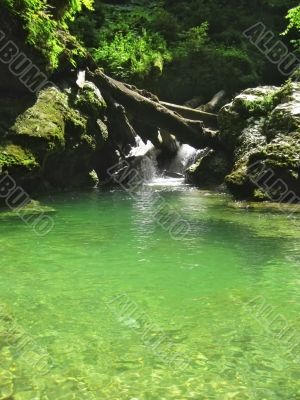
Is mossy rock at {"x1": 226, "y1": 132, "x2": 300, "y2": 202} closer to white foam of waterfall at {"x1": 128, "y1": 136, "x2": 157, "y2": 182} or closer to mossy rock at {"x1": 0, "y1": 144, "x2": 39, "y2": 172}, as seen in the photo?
mossy rock at {"x1": 0, "y1": 144, "x2": 39, "y2": 172}

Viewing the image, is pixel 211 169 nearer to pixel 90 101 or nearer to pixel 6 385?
pixel 90 101

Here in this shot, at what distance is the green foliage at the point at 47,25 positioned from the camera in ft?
42.0

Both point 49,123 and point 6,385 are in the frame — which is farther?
point 49,123

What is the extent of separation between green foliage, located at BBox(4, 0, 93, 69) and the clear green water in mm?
6046

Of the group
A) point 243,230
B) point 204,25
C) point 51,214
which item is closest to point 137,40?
point 204,25

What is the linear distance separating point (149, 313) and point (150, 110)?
43.5ft

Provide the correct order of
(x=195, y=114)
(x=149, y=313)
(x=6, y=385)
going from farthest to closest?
1. (x=195, y=114)
2. (x=149, y=313)
3. (x=6, y=385)

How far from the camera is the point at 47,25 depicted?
13516 millimetres

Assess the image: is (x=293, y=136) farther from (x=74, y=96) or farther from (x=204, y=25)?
(x=204, y=25)

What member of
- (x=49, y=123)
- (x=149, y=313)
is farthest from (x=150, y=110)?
(x=149, y=313)

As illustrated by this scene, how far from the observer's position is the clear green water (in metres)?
3.71

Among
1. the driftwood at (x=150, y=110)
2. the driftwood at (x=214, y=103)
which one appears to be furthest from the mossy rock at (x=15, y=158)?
the driftwood at (x=214, y=103)

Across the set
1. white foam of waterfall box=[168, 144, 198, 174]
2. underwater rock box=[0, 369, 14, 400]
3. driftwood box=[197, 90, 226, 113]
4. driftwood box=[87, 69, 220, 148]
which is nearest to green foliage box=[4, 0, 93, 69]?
driftwood box=[87, 69, 220, 148]

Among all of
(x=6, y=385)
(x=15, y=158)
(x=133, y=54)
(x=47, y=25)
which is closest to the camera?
(x=6, y=385)
